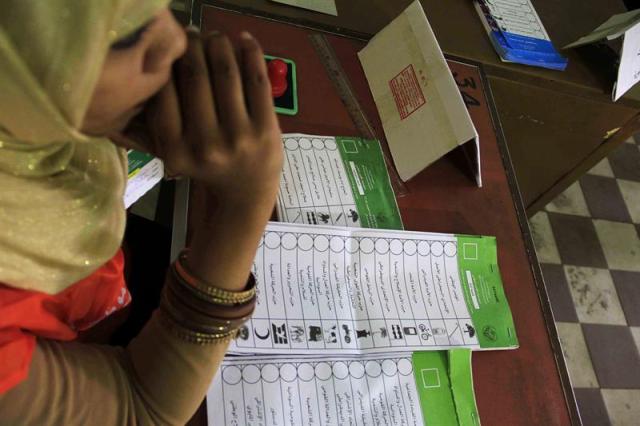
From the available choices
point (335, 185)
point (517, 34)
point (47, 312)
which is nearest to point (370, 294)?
point (335, 185)

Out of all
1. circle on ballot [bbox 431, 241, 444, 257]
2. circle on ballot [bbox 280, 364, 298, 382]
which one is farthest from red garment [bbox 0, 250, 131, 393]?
circle on ballot [bbox 431, 241, 444, 257]

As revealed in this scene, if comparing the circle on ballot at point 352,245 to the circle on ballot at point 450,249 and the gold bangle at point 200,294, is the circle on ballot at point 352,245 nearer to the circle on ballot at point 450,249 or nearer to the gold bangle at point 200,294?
the circle on ballot at point 450,249

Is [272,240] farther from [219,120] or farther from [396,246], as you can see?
[219,120]

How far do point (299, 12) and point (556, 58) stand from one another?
1.73 ft

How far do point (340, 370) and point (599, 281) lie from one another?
1.51 m

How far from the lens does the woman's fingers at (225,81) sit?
0.38 metres

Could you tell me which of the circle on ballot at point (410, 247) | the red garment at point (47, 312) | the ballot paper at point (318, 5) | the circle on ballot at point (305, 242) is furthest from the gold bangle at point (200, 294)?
the ballot paper at point (318, 5)

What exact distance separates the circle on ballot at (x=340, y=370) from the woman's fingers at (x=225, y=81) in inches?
15.6

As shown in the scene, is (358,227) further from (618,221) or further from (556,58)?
(618,221)

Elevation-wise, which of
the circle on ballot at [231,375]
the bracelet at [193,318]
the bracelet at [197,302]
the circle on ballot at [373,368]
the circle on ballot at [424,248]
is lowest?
the circle on ballot at [373,368]

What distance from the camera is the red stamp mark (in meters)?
0.87

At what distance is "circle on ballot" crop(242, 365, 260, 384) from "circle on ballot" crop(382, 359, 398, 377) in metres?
0.16

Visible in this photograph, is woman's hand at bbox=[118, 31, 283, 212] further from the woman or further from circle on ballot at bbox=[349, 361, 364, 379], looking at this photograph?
circle on ballot at bbox=[349, 361, 364, 379]

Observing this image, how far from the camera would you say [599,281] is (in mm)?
1876
